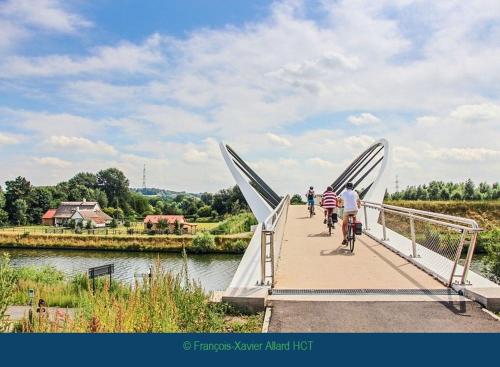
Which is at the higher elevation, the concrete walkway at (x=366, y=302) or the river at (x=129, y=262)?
the concrete walkway at (x=366, y=302)

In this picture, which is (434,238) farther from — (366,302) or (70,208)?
(70,208)

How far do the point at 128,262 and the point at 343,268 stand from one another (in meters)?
32.7

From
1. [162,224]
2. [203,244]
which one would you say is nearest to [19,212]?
[162,224]

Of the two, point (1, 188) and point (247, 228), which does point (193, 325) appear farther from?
point (1, 188)

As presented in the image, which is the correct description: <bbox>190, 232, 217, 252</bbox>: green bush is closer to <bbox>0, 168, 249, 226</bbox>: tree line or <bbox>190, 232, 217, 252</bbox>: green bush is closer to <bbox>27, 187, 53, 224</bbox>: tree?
<bbox>0, 168, 249, 226</bbox>: tree line

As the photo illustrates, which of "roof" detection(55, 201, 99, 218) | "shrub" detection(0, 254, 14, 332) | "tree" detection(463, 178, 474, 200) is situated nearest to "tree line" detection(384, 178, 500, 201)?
"tree" detection(463, 178, 474, 200)

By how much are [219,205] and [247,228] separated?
29.2 m

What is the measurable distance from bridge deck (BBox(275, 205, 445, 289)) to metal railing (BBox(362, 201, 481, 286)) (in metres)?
0.26

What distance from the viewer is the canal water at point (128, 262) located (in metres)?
30.6

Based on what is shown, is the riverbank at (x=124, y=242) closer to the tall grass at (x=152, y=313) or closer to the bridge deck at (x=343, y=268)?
the bridge deck at (x=343, y=268)

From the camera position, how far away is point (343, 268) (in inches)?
307

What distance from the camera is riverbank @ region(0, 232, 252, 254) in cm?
4369

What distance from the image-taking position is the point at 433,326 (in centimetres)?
487

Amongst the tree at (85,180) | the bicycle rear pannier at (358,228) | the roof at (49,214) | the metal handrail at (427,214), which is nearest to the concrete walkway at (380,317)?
the metal handrail at (427,214)
